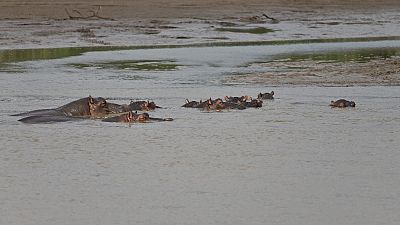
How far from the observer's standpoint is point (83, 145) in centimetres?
1162

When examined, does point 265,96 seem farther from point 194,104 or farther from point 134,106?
point 134,106

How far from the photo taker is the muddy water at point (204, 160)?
27.7 ft

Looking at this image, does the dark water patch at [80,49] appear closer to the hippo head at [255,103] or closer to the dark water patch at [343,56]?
the dark water patch at [343,56]

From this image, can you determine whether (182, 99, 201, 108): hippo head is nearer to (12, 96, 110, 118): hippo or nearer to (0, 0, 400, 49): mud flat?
(12, 96, 110, 118): hippo

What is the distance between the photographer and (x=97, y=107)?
13.8 metres

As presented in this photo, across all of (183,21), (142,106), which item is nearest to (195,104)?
(142,106)

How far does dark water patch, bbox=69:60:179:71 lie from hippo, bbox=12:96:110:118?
659cm

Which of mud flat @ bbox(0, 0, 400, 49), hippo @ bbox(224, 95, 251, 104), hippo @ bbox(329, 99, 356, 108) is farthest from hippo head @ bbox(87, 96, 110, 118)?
mud flat @ bbox(0, 0, 400, 49)

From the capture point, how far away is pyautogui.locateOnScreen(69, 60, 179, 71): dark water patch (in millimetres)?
20656

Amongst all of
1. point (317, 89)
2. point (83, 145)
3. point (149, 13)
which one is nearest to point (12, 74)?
point (317, 89)

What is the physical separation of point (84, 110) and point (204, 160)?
3519 millimetres

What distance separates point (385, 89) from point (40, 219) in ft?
31.3

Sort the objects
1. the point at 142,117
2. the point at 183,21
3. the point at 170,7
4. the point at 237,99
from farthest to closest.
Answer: the point at 170,7
the point at 183,21
the point at 237,99
the point at 142,117

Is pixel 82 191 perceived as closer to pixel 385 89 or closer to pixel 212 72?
pixel 385 89
